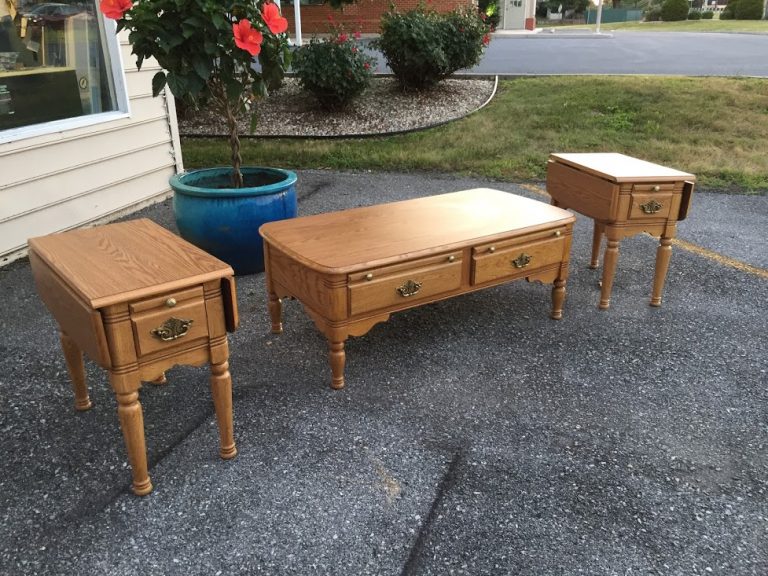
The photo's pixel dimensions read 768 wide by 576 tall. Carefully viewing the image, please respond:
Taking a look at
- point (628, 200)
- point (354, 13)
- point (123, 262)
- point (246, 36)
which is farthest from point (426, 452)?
point (354, 13)

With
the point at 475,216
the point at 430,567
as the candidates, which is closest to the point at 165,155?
the point at 475,216

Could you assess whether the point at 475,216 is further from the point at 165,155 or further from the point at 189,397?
the point at 165,155

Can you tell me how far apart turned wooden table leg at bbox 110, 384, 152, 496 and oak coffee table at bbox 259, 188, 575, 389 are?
0.91 metres

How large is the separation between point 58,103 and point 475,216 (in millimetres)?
3538

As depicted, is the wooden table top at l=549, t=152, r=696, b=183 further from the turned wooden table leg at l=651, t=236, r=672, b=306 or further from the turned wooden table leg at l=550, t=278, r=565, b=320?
the turned wooden table leg at l=550, t=278, r=565, b=320

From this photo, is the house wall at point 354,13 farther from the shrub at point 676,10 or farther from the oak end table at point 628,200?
the shrub at point 676,10

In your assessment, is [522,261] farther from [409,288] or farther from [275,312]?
[275,312]

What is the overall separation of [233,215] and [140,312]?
2063mm

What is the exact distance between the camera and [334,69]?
8641mm

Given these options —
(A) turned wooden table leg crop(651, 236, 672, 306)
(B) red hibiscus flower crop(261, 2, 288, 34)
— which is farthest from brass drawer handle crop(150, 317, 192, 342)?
(A) turned wooden table leg crop(651, 236, 672, 306)

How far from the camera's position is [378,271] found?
279 cm

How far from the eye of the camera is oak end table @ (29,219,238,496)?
2.02 meters

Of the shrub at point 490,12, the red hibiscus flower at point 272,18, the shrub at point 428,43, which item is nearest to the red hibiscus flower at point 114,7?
the red hibiscus flower at point 272,18

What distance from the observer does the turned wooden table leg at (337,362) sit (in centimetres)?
285
